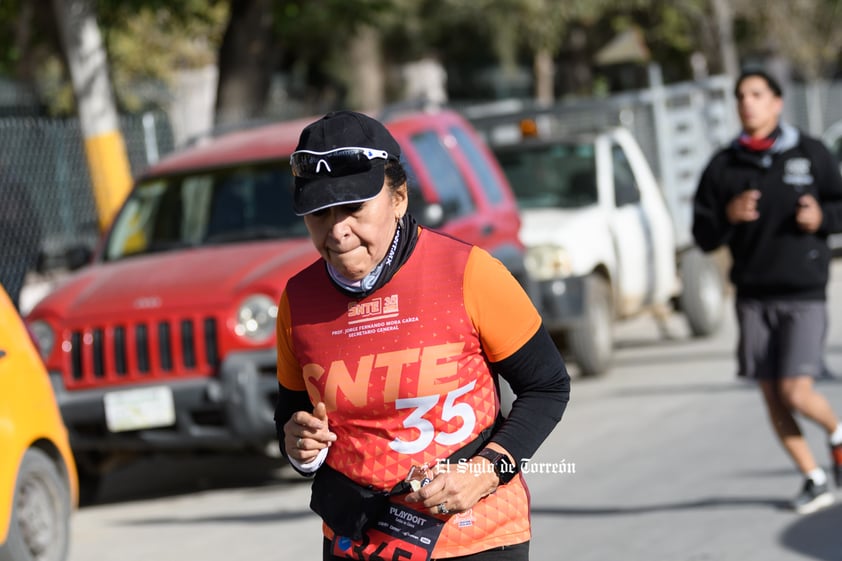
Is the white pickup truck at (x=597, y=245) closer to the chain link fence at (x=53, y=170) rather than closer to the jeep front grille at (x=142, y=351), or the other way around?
the chain link fence at (x=53, y=170)

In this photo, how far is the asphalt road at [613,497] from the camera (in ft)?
22.4

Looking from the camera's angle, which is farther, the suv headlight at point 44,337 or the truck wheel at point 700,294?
the truck wheel at point 700,294

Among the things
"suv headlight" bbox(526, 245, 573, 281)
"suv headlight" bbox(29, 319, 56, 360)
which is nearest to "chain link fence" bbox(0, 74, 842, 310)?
"suv headlight" bbox(526, 245, 573, 281)

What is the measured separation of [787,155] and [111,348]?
147 inches

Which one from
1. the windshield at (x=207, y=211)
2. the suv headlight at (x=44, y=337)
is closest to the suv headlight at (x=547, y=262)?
the windshield at (x=207, y=211)

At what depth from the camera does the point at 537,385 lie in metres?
3.38

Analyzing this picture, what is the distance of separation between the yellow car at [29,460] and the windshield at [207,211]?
260 cm

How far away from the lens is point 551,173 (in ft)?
43.1

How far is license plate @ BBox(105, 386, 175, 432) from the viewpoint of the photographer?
26.7ft

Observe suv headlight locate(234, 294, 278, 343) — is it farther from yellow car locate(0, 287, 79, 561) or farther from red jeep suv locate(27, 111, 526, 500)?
yellow car locate(0, 287, 79, 561)

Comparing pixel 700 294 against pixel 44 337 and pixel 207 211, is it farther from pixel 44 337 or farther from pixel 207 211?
pixel 44 337

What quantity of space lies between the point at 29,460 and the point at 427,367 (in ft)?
12.0

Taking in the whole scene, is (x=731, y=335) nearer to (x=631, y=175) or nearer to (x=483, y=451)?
(x=631, y=175)

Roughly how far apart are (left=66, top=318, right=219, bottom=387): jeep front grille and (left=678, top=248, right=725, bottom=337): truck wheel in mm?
6732
